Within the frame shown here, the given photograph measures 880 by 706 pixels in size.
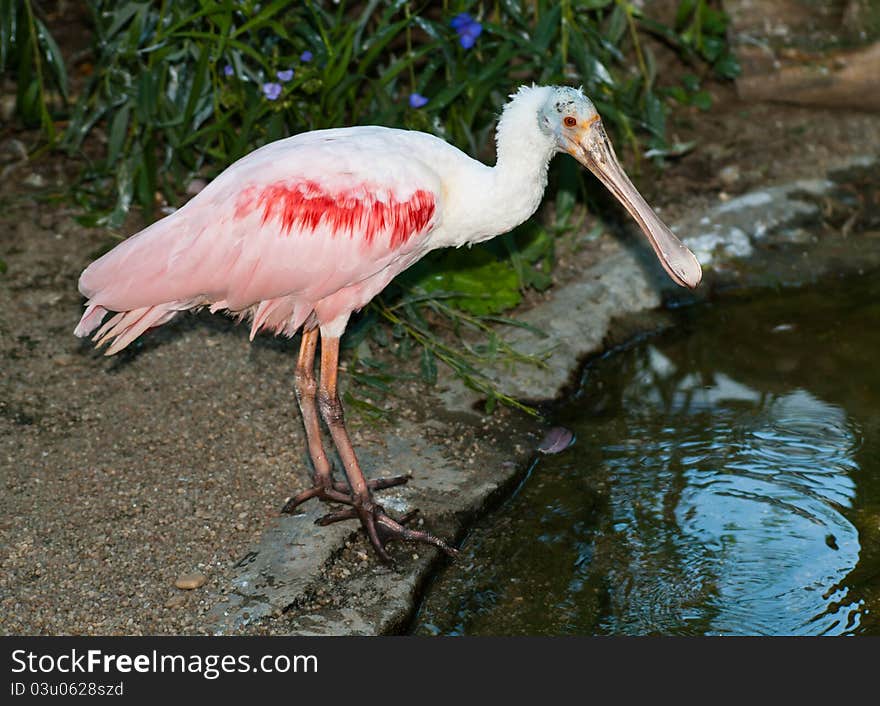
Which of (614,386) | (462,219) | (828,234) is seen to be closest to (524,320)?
(614,386)

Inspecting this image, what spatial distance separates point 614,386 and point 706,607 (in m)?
1.68

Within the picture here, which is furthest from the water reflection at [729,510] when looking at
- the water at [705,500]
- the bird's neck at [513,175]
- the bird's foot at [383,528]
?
the bird's neck at [513,175]

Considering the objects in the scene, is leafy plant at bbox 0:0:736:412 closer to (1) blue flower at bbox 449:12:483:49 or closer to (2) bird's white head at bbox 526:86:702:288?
(1) blue flower at bbox 449:12:483:49

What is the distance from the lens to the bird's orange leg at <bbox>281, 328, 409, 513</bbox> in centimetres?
495

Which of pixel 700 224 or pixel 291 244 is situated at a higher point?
pixel 291 244

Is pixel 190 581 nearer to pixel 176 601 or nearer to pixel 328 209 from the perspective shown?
pixel 176 601

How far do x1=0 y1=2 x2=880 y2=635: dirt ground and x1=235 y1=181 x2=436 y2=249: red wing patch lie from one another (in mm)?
1042

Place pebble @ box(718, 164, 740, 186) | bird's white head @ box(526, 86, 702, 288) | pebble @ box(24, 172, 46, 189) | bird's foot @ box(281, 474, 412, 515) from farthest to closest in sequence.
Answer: pebble @ box(718, 164, 740, 186)
pebble @ box(24, 172, 46, 189)
bird's foot @ box(281, 474, 412, 515)
bird's white head @ box(526, 86, 702, 288)

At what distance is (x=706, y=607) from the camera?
4.49 m

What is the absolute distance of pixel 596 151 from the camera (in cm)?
488

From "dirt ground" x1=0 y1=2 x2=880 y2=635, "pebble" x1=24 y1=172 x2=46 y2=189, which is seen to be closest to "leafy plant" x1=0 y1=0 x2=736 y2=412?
"pebble" x1=24 y1=172 x2=46 y2=189

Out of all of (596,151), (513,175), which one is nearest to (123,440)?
(513,175)

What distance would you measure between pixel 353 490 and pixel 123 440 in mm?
1051

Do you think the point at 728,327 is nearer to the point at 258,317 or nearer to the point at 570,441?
the point at 570,441
